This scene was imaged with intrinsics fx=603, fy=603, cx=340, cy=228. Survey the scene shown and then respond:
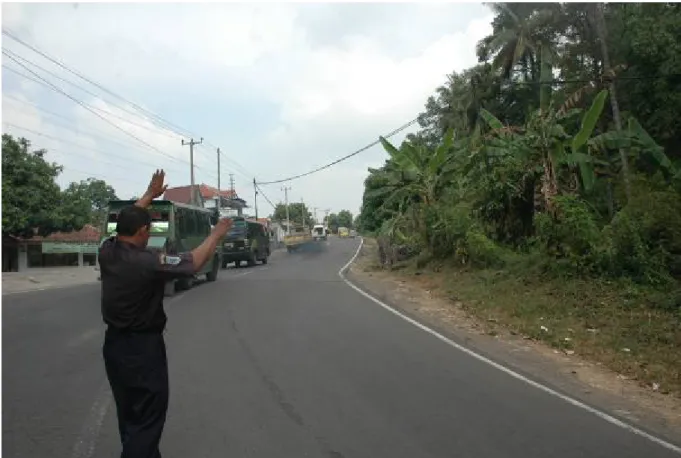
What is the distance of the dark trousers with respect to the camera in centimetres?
359

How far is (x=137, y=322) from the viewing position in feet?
11.8

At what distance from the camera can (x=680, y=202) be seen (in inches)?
515

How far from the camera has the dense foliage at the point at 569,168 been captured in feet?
43.5

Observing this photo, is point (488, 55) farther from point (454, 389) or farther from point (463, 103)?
point (454, 389)

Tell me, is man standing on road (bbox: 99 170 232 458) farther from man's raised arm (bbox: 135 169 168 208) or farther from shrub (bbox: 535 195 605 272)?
shrub (bbox: 535 195 605 272)

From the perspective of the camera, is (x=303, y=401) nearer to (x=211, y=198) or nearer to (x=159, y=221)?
(x=159, y=221)

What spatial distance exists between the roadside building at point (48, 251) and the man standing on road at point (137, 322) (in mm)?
32556

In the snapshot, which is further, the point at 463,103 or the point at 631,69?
the point at 463,103

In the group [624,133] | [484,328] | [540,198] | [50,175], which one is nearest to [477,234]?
[540,198]

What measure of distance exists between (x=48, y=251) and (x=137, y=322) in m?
38.4

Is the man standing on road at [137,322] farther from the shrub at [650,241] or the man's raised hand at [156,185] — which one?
the shrub at [650,241]

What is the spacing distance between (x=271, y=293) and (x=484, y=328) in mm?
7382

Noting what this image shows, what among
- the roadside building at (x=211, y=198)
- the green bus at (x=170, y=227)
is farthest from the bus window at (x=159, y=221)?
the roadside building at (x=211, y=198)

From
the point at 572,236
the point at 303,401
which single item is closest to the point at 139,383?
the point at 303,401
